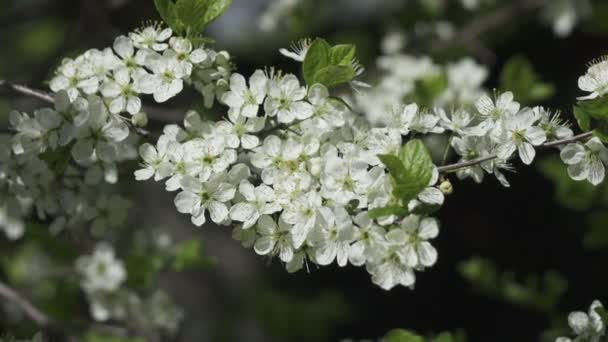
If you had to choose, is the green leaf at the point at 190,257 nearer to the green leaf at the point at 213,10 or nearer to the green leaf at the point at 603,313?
the green leaf at the point at 213,10

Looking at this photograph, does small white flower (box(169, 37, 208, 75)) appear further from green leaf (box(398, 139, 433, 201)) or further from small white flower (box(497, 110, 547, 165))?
small white flower (box(497, 110, 547, 165))

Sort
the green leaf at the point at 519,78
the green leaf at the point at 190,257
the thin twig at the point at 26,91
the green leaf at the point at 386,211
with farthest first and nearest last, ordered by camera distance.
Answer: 1. the green leaf at the point at 519,78
2. the green leaf at the point at 190,257
3. the thin twig at the point at 26,91
4. the green leaf at the point at 386,211

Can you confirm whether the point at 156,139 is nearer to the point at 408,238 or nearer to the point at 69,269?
the point at 408,238

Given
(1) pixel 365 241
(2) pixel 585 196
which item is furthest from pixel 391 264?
(2) pixel 585 196

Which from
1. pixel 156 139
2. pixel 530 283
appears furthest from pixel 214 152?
pixel 530 283

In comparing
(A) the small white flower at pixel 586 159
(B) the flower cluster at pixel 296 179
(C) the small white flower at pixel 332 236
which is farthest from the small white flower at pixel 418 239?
(A) the small white flower at pixel 586 159

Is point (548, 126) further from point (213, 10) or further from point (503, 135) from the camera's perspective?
point (213, 10)
